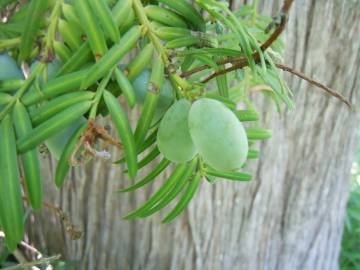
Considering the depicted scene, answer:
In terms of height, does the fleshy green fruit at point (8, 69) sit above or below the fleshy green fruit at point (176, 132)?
above

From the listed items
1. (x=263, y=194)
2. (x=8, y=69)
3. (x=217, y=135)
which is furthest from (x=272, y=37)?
(x=263, y=194)

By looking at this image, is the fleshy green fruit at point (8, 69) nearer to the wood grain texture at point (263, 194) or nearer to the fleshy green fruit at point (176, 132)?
the fleshy green fruit at point (176, 132)

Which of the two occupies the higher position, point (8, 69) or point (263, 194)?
point (8, 69)

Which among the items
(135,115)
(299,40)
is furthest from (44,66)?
(299,40)

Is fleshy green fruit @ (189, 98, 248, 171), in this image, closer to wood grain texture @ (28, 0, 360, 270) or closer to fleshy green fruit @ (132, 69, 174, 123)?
fleshy green fruit @ (132, 69, 174, 123)

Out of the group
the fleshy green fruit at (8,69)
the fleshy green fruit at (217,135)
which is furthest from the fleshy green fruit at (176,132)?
the fleshy green fruit at (8,69)

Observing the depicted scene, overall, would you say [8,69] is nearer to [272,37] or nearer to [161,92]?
[161,92]

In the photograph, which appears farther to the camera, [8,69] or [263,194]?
[263,194]
